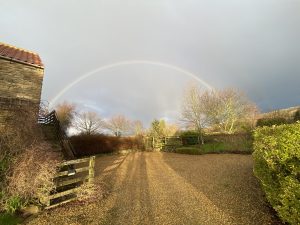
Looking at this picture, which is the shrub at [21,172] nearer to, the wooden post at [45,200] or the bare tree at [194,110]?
the wooden post at [45,200]

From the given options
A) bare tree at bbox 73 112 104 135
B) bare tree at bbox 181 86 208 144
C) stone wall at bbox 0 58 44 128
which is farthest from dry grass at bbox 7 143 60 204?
bare tree at bbox 73 112 104 135

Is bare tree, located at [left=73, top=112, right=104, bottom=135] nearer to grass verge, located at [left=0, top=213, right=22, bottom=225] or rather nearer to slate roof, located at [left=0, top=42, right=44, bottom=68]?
slate roof, located at [left=0, top=42, right=44, bottom=68]

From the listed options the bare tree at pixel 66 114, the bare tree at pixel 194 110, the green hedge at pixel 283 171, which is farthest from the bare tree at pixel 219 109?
the green hedge at pixel 283 171

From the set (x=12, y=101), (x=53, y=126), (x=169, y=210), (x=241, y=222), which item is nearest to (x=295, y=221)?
(x=241, y=222)

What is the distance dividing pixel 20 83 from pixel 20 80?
22 cm

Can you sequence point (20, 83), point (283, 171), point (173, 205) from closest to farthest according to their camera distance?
1. point (283, 171)
2. point (173, 205)
3. point (20, 83)

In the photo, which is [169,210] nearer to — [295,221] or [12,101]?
[295,221]

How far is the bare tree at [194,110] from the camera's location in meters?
35.9

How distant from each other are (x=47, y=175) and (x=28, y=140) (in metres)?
2.97

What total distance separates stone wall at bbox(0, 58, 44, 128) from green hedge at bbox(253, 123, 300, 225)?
1294 cm

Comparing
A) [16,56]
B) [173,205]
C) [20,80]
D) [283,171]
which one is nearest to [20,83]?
[20,80]

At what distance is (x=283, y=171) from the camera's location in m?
5.58

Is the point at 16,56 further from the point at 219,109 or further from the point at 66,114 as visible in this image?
the point at 219,109

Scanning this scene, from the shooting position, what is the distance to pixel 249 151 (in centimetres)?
2223
